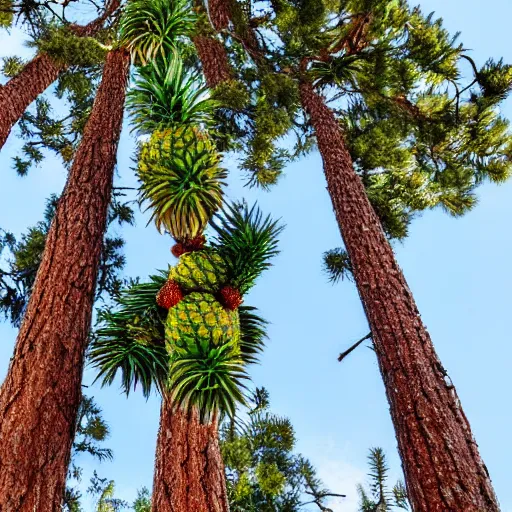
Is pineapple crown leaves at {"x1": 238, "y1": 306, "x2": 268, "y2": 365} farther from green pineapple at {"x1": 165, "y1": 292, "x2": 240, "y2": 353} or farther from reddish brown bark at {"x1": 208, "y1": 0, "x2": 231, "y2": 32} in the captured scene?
reddish brown bark at {"x1": 208, "y1": 0, "x2": 231, "y2": 32}

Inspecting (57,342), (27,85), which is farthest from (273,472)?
(27,85)

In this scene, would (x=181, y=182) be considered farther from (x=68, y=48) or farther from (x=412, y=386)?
(x=68, y=48)

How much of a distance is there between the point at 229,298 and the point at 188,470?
1141 millimetres

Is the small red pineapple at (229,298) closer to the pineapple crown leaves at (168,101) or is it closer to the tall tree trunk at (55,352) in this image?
the pineapple crown leaves at (168,101)

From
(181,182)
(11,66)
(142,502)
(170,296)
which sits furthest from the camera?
(11,66)

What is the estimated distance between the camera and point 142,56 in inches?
106

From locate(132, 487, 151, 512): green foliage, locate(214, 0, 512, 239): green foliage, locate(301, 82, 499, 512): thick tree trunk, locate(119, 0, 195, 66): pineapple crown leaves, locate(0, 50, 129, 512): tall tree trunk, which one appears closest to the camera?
locate(0, 50, 129, 512): tall tree trunk

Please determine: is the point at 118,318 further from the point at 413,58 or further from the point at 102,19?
the point at 102,19

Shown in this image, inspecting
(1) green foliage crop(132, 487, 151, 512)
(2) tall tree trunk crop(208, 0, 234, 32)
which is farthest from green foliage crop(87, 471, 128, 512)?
(2) tall tree trunk crop(208, 0, 234, 32)

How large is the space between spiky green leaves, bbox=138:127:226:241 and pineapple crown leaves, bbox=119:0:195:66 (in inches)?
34.0

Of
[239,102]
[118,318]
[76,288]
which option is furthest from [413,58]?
[118,318]

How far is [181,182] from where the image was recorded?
2066 mm

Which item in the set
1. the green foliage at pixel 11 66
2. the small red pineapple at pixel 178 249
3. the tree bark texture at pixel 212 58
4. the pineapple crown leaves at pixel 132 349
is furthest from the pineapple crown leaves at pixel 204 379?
the green foliage at pixel 11 66

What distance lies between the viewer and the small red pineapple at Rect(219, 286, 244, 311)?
74.4 inches
